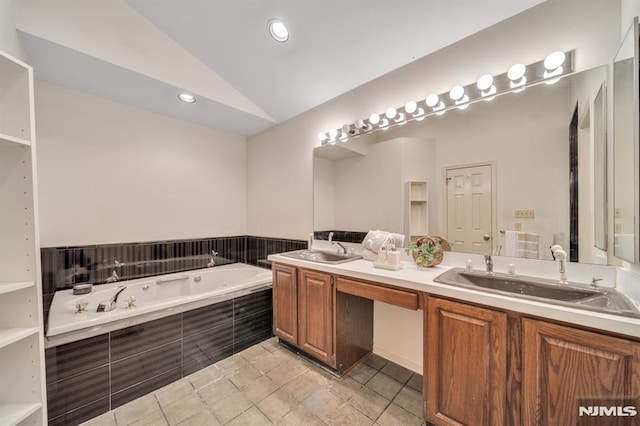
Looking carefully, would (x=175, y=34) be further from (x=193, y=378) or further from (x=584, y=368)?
(x=584, y=368)

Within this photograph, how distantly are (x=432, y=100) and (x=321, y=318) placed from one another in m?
1.92

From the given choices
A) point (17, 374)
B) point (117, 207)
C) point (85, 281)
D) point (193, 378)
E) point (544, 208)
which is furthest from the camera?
point (117, 207)

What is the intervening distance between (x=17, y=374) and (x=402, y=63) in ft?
10.1

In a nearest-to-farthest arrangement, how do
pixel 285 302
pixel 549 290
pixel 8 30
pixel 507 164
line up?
pixel 549 290 < pixel 8 30 < pixel 507 164 < pixel 285 302

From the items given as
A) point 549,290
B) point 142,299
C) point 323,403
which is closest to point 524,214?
point 549,290

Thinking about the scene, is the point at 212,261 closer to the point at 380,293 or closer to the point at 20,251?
the point at 20,251

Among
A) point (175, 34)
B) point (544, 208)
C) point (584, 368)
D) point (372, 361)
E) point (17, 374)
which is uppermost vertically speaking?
point (175, 34)

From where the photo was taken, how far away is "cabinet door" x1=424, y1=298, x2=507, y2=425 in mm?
1123

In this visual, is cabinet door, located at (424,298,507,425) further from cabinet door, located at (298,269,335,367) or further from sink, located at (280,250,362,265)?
sink, located at (280,250,362,265)

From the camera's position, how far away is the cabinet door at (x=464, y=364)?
112 centimetres

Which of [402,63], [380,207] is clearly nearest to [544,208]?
[380,207]

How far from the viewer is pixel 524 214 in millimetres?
1473

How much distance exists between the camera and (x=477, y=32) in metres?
1.61

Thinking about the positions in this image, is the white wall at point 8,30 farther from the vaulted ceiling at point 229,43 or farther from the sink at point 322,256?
the sink at point 322,256
